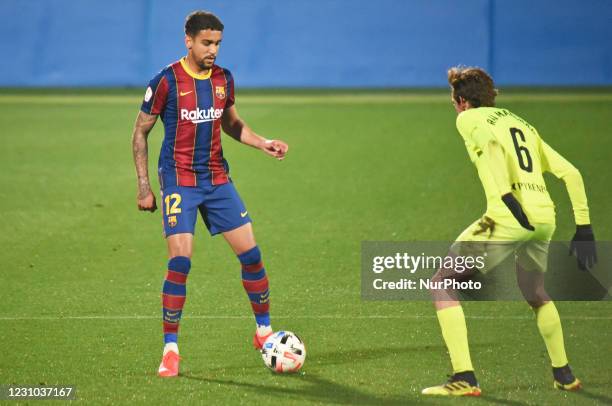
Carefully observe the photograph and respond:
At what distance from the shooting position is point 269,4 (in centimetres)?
2778

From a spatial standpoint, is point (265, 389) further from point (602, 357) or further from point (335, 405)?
point (602, 357)

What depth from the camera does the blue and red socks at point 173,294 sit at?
6953 millimetres

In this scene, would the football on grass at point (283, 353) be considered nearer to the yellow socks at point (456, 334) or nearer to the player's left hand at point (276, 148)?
the yellow socks at point (456, 334)

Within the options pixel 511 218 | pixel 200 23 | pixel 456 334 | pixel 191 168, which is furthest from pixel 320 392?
pixel 200 23

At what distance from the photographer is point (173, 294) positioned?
698 centimetres

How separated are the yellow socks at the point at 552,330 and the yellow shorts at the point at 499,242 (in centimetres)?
25

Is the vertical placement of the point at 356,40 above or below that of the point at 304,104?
above

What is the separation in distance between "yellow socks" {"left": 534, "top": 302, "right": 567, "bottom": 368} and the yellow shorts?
0.83ft

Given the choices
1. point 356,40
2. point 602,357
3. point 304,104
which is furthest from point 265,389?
point 356,40

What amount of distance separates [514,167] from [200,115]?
2.04m

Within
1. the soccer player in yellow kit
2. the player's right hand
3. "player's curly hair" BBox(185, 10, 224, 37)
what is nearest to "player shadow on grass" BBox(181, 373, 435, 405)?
the soccer player in yellow kit

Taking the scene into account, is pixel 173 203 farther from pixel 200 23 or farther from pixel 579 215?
pixel 579 215

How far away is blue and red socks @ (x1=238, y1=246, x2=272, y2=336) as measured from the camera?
7.29 m

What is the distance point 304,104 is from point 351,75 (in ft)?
11.7
